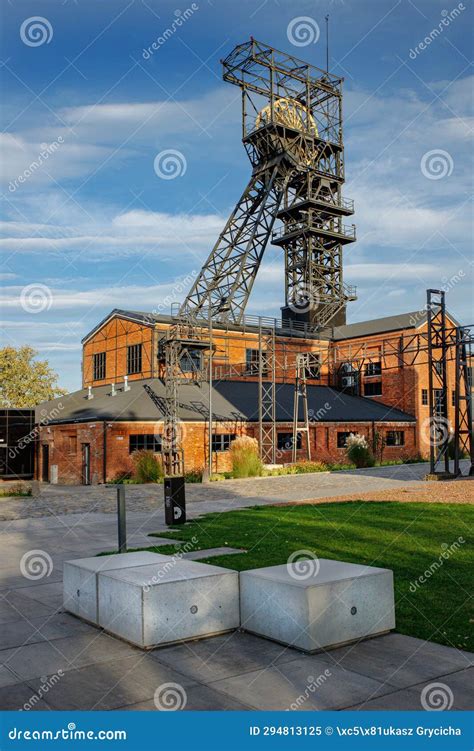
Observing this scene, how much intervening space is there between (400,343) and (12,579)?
31382 millimetres

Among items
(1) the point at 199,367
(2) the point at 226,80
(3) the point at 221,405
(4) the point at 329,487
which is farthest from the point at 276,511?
(2) the point at 226,80

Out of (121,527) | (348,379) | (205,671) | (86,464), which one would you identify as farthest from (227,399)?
(205,671)

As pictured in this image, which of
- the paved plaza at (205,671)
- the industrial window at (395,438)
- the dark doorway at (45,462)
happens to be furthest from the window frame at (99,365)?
the paved plaza at (205,671)

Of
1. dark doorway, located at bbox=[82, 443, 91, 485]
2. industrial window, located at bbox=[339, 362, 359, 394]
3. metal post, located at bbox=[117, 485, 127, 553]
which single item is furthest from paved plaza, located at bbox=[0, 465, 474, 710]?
industrial window, located at bbox=[339, 362, 359, 394]

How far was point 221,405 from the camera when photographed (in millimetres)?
31922

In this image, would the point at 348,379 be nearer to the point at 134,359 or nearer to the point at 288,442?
the point at 288,442
